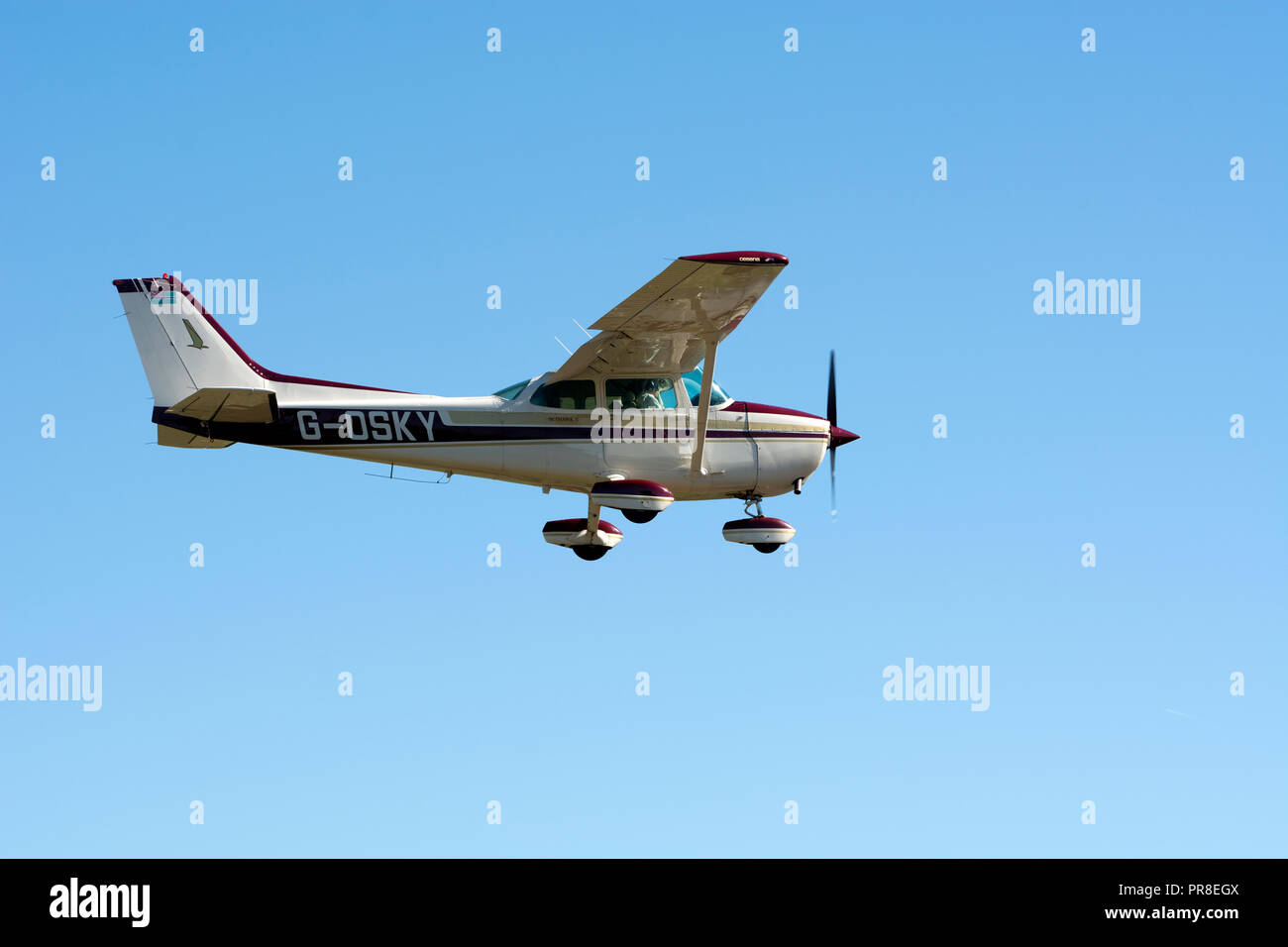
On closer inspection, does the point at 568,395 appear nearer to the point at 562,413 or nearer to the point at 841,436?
the point at 562,413

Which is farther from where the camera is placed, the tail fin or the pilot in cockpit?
the pilot in cockpit

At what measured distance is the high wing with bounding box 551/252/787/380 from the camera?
77.8 feet

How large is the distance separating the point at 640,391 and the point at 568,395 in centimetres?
105

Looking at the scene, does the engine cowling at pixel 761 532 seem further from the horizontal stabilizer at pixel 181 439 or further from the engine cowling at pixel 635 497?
the horizontal stabilizer at pixel 181 439

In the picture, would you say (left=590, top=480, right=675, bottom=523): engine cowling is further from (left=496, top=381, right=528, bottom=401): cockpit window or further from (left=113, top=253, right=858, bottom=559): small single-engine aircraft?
(left=496, top=381, right=528, bottom=401): cockpit window

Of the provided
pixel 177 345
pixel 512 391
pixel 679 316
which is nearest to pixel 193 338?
pixel 177 345

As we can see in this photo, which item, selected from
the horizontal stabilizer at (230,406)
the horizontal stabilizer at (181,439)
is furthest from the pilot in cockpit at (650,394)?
the horizontal stabilizer at (181,439)

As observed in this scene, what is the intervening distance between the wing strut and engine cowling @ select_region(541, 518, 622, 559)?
1852 mm

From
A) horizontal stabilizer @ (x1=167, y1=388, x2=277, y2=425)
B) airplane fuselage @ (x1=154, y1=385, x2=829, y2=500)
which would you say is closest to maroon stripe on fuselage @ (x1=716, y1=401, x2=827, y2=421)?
airplane fuselage @ (x1=154, y1=385, x2=829, y2=500)

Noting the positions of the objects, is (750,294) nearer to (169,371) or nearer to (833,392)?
(833,392)

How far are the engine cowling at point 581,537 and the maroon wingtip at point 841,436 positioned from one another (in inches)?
142

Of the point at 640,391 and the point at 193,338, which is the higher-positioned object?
the point at 193,338

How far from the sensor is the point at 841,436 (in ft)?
91.5
